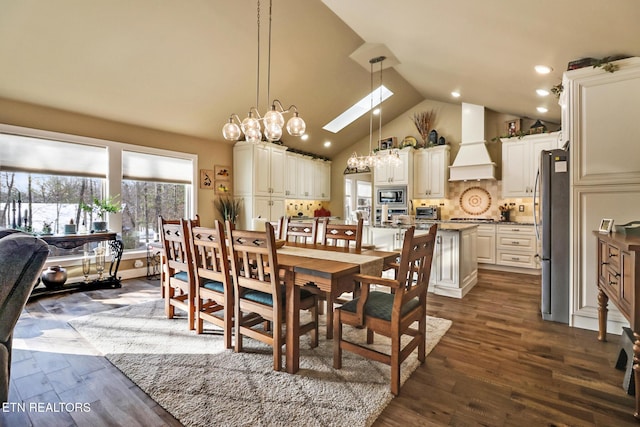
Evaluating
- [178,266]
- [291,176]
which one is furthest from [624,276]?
[291,176]

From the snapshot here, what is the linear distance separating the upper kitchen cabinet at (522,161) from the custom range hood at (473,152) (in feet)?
0.86

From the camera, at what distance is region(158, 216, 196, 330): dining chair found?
260 centimetres

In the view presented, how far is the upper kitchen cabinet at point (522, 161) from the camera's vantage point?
5180 millimetres

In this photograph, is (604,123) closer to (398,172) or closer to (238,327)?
(238,327)

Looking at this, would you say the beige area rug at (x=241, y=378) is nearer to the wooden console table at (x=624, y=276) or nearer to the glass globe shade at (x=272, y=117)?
the wooden console table at (x=624, y=276)

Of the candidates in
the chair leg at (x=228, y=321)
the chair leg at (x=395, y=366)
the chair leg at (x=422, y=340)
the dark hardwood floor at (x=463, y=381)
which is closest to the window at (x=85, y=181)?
the dark hardwood floor at (x=463, y=381)

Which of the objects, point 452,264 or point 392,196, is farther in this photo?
point 392,196

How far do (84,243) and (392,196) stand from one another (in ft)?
17.7

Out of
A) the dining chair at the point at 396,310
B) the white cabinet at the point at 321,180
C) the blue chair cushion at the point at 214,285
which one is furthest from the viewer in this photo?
the white cabinet at the point at 321,180

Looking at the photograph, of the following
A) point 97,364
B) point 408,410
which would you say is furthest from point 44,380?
point 408,410

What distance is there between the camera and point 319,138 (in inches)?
269

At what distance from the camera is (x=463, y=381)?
6.41 ft

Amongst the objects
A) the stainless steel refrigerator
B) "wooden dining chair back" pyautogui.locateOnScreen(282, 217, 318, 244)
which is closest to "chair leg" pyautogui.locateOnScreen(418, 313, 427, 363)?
"wooden dining chair back" pyautogui.locateOnScreen(282, 217, 318, 244)

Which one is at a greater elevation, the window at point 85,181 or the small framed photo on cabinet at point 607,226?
the window at point 85,181
